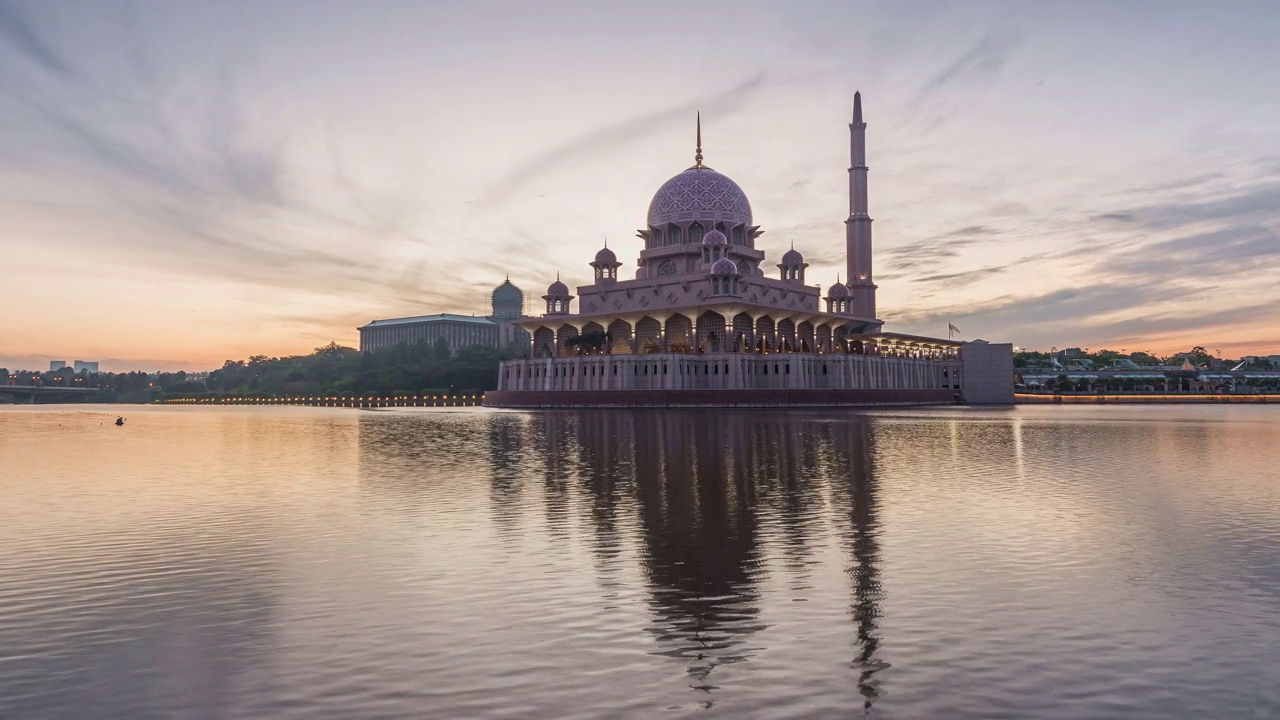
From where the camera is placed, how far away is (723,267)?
85.6 meters

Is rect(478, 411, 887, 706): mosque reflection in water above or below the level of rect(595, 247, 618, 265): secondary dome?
below

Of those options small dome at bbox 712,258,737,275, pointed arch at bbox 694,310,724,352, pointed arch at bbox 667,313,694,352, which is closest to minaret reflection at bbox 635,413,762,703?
small dome at bbox 712,258,737,275

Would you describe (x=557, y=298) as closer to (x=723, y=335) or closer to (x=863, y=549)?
(x=723, y=335)

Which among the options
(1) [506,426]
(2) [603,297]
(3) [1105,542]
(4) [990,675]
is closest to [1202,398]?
(2) [603,297]

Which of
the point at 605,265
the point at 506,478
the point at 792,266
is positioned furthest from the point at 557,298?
the point at 506,478

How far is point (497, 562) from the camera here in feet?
38.4

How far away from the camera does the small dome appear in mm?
85438

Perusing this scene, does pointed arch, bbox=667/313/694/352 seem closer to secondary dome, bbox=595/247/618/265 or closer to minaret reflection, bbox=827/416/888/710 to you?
secondary dome, bbox=595/247/618/265

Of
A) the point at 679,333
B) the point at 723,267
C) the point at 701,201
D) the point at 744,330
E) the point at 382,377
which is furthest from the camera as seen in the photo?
the point at 382,377

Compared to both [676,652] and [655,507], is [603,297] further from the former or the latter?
[676,652]

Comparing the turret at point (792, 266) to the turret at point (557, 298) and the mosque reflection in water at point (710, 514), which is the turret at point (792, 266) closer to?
the turret at point (557, 298)

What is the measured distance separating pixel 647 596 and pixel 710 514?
5885mm

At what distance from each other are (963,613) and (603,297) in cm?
9218

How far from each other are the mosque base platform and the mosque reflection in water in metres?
42.4
